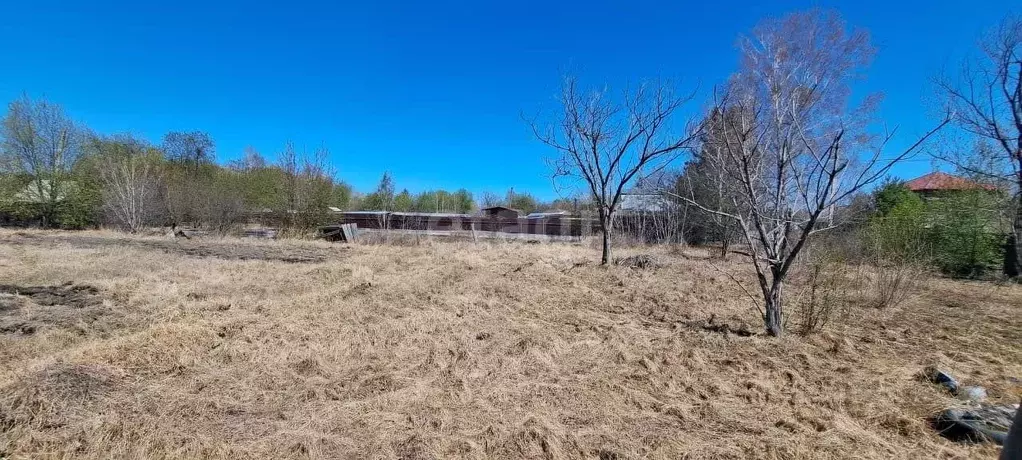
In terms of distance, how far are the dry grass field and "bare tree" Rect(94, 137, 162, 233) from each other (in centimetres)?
1525

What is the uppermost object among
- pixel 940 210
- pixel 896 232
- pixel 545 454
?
pixel 940 210

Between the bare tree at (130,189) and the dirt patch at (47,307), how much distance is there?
16038 millimetres

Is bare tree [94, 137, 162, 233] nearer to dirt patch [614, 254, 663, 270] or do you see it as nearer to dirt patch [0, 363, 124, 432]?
dirt patch [0, 363, 124, 432]

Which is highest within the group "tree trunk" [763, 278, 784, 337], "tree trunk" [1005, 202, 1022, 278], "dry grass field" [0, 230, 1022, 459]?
"tree trunk" [1005, 202, 1022, 278]

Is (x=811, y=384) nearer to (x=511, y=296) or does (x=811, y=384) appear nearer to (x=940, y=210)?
(x=511, y=296)

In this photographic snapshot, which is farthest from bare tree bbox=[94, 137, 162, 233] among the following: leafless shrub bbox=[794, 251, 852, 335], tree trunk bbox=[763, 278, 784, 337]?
leafless shrub bbox=[794, 251, 852, 335]

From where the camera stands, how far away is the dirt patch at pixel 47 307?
4500 millimetres

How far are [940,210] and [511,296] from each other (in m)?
Answer: 14.0

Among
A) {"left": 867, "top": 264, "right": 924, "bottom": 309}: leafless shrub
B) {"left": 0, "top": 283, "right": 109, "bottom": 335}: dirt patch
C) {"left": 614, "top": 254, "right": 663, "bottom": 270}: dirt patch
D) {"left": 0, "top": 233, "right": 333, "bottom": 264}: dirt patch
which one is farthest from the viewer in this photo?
{"left": 0, "top": 233, "right": 333, "bottom": 264}: dirt patch

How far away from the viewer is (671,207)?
58.9 ft

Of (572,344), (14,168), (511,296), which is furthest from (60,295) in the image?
(14,168)

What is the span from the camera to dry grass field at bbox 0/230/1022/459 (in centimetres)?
243

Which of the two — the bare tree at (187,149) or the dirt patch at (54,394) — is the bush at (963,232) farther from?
the bare tree at (187,149)

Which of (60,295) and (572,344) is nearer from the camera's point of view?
(572,344)
